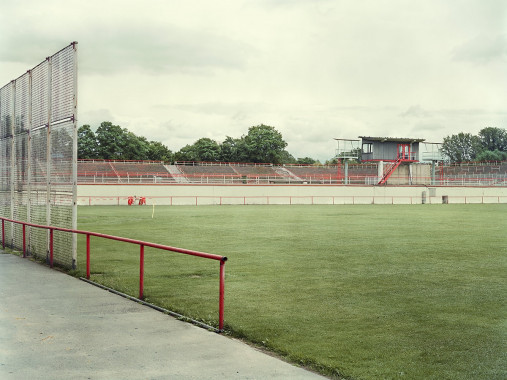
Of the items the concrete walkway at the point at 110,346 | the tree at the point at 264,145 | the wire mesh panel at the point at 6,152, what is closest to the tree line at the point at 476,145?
the tree at the point at 264,145

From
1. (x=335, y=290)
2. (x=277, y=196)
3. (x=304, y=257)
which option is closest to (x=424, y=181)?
(x=277, y=196)

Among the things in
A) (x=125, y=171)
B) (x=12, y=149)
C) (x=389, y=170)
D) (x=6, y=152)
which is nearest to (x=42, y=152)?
(x=12, y=149)

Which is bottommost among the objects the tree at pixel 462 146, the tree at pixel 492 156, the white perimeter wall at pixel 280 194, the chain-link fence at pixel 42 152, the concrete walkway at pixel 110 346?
the concrete walkway at pixel 110 346

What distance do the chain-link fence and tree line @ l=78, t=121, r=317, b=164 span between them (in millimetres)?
85979

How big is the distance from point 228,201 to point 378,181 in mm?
21968

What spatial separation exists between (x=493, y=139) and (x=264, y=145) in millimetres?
47538

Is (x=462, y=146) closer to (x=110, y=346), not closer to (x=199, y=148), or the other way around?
(x=199, y=148)

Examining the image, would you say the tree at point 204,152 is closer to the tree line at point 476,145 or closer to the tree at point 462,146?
the tree line at point 476,145

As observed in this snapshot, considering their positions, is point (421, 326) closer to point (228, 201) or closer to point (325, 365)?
point (325, 365)

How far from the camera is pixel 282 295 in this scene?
1038 centimetres

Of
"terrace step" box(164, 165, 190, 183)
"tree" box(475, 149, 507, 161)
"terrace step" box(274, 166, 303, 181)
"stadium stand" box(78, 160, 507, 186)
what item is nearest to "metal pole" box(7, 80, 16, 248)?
"stadium stand" box(78, 160, 507, 186)

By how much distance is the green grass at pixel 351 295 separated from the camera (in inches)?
259

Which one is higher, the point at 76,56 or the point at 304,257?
the point at 76,56

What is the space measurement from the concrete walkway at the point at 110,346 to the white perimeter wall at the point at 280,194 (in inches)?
1689
